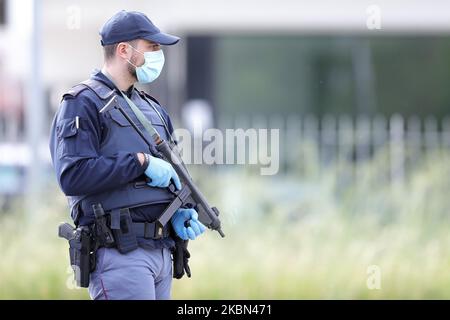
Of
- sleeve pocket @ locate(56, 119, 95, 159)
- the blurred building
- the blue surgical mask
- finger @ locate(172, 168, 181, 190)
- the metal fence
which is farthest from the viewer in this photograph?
the blurred building

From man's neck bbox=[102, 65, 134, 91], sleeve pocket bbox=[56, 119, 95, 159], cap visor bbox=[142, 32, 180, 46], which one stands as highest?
cap visor bbox=[142, 32, 180, 46]

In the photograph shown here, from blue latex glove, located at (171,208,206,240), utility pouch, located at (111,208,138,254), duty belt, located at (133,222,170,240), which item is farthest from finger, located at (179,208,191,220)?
utility pouch, located at (111,208,138,254)

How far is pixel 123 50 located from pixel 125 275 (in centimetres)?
83

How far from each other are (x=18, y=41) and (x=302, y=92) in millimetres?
5228

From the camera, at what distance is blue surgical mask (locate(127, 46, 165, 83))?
3.88 metres

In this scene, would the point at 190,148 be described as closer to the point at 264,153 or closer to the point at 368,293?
the point at 264,153

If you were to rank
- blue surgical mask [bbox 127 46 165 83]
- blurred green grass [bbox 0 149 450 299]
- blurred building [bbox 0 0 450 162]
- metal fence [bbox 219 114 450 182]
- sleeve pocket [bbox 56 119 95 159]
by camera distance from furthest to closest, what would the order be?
1. blurred building [bbox 0 0 450 162]
2. metal fence [bbox 219 114 450 182]
3. blurred green grass [bbox 0 149 450 299]
4. blue surgical mask [bbox 127 46 165 83]
5. sleeve pocket [bbox 56 119 95 159]

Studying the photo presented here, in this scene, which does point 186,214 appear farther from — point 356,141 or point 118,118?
point 356,141

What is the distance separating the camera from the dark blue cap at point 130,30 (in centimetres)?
382

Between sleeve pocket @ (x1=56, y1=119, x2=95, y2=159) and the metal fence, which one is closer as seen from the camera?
sleeve pocket @ (x1=56, y1=119, x2=95, y2=159)

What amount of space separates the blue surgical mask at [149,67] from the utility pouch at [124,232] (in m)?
0.53

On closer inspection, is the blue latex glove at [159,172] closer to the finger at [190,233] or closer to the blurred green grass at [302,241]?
the finger at [190,233]

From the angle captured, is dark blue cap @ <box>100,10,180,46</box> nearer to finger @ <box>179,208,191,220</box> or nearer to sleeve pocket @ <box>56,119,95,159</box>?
sleeve pocket @ <box>56,119,95,159</box>

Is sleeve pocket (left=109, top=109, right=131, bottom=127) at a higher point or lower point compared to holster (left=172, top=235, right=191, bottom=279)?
higher
